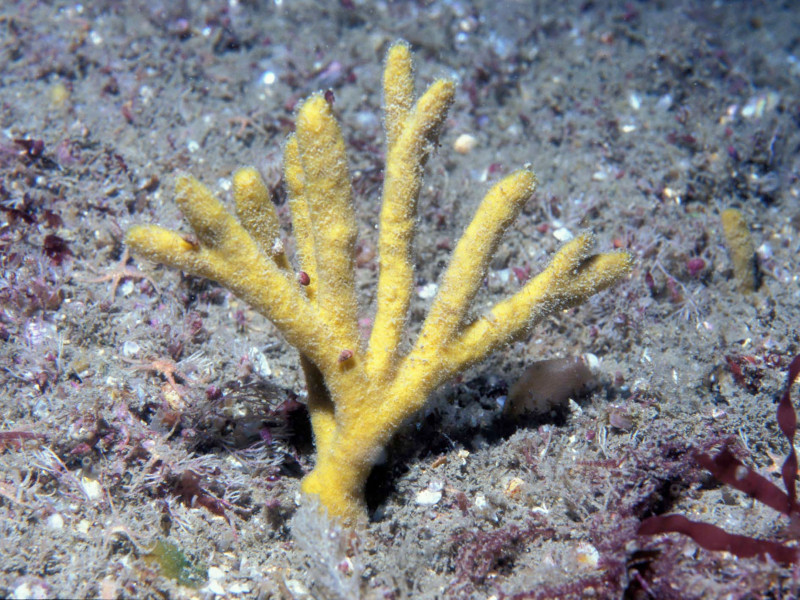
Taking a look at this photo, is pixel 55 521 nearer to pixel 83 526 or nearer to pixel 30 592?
pixel 83 526

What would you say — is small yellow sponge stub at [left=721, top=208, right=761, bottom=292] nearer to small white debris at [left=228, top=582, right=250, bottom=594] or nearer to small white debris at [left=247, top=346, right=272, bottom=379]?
small white debris at [left=247, top=346, right=272, bottom=379]

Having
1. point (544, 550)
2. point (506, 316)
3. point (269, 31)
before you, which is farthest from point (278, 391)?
point (269, 31)

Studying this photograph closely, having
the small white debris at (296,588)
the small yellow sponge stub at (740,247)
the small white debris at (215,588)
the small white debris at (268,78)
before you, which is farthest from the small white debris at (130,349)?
the small yellow sponge stub at (740,247)

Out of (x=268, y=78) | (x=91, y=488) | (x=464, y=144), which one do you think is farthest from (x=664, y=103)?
(x=91, y=488)

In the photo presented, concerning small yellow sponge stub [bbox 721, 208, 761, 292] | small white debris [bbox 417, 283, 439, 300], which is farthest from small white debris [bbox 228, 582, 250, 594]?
small yellow sponge stub [bbox 721, 208, 761, 292]

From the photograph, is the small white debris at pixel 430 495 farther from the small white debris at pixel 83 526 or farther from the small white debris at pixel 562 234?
the small white debris at pixel 562 234
